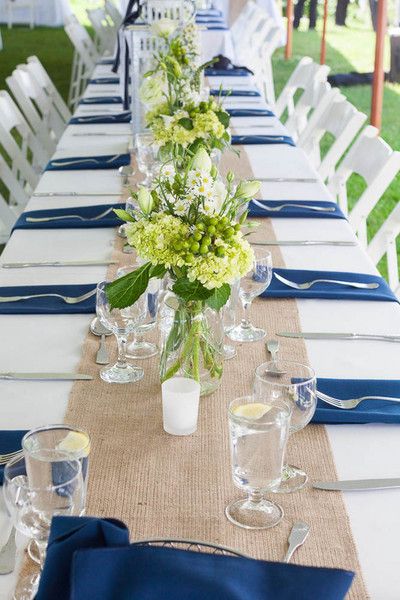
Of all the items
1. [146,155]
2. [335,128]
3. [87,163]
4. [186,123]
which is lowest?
[335,128]

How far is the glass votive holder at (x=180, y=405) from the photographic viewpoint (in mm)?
1624

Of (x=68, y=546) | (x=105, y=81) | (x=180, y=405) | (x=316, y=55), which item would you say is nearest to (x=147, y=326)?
(x=180, y=405)

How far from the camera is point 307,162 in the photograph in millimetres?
3609

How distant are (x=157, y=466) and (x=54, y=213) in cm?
152

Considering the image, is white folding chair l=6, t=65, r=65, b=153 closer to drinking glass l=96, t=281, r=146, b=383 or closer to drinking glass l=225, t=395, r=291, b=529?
drinking glass l=96, t=281, r=146, b=383

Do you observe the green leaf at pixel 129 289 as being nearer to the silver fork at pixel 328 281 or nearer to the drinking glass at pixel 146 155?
the silver fork at pixel 328 281

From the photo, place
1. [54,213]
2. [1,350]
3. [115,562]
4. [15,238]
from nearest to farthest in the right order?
1. [115,562]
2. [1,350]
3. [15,238]
4. [54,213]

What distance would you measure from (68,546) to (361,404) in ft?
2.69

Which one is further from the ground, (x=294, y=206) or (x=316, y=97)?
(x=294, y=206)

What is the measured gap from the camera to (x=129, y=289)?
164 centimetres

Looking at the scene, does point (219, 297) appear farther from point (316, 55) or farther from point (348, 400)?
point (316, 55)

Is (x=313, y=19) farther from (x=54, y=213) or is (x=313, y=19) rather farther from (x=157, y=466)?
(x=157, y=466)

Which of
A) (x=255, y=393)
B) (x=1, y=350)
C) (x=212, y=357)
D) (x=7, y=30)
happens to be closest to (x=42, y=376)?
(x=1, y=350)

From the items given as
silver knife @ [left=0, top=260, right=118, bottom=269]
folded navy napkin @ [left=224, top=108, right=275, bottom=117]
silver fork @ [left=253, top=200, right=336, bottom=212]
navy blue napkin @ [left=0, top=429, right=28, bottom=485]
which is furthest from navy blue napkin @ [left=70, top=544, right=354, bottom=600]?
folded navy napkin @ [left=224, top=108, right=275, bottom=117]
